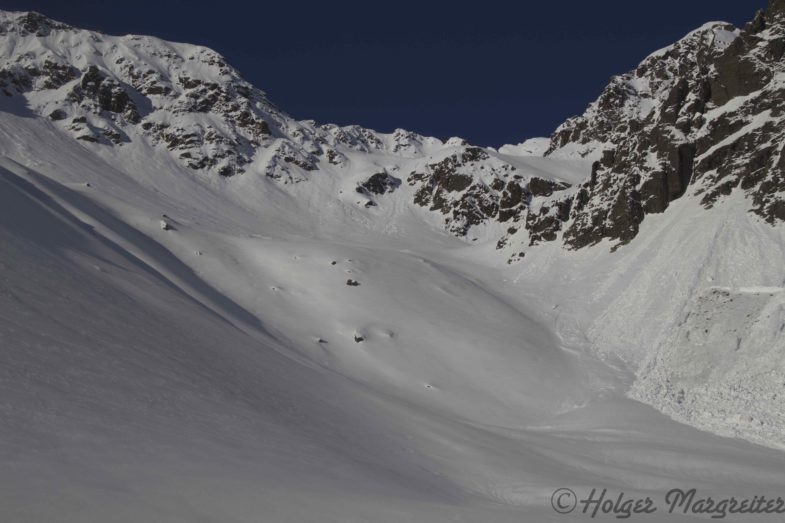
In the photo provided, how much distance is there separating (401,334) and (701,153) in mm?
46062

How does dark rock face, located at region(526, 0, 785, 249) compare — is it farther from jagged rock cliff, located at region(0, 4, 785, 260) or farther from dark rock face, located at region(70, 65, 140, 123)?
dark rock face, located at region(70, 65, 140, 123)

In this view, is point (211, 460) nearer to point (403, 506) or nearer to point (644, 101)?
point (403, 506)

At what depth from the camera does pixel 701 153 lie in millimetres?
66562

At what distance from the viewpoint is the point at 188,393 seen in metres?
15.1

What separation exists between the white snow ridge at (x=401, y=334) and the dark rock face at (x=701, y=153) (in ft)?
1.14

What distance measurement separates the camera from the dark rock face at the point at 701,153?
5888 centimetres

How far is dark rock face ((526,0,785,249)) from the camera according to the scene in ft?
193

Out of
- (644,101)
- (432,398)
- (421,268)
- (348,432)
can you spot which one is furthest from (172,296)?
(644,101)

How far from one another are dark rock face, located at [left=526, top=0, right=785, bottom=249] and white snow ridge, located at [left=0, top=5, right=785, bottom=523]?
0.35m

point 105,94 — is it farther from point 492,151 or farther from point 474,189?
point 492,151

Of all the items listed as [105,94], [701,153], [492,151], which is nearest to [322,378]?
[701,153]

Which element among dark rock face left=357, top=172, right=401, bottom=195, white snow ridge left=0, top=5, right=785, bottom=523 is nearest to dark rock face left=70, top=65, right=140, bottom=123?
white snow ridge left=0, top=5, right=785, bottom=523

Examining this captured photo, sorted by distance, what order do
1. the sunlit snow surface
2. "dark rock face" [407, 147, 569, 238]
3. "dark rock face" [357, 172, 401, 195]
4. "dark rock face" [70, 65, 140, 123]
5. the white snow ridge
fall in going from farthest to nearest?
1. "dark rock face" [70, 65, 140, 123]
2. "dark rock face" [357, 172, 401, 195]
3. "dark rock face" [407, 147, 569, 238]
4. the white snow ridge
5. the sunlit snow surface

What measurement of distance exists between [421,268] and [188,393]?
1912 inches
